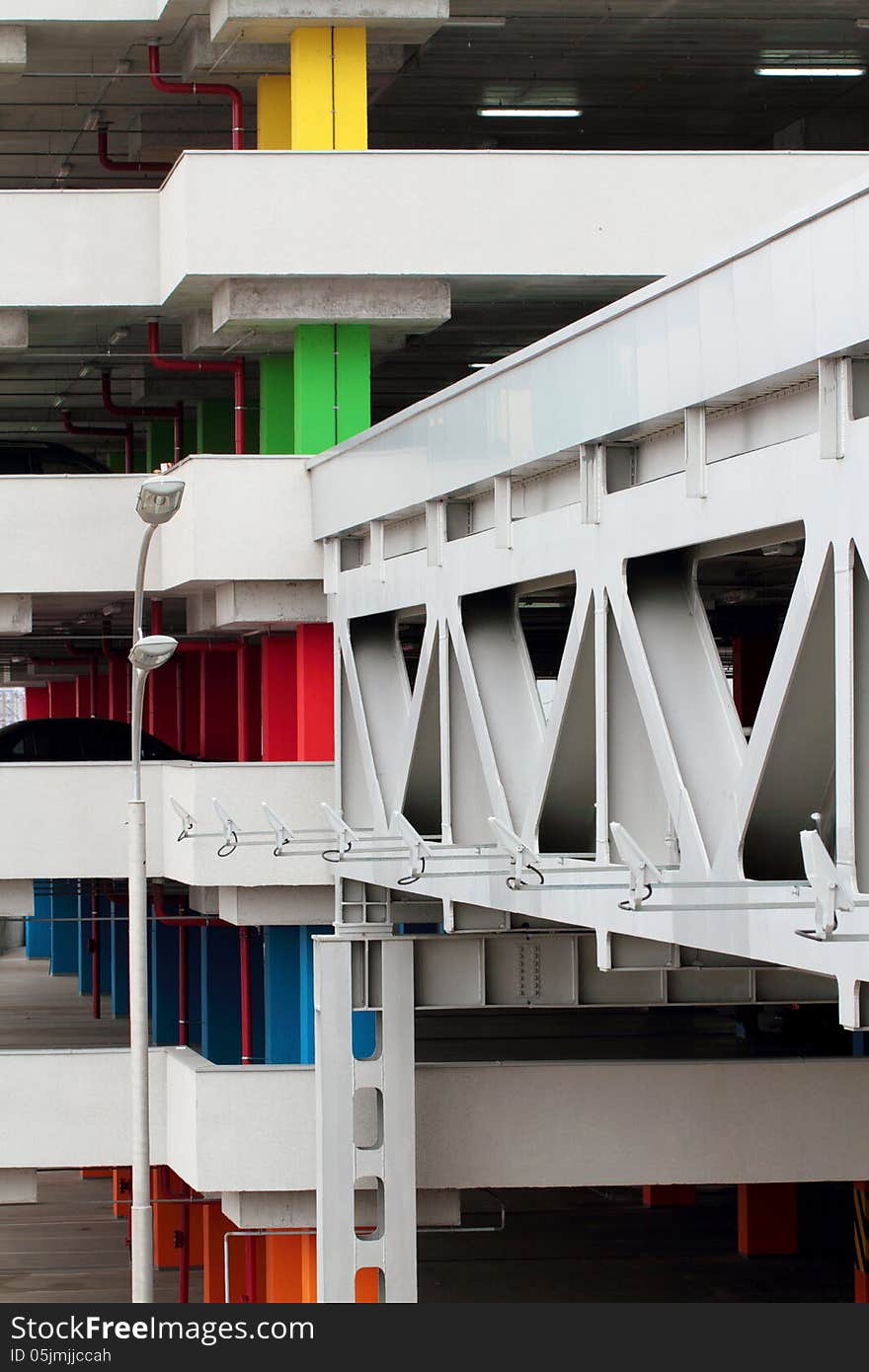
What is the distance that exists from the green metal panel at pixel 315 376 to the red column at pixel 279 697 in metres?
2.19

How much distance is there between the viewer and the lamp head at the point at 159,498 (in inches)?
727

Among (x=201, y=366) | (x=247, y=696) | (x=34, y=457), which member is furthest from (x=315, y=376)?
(x=34, y=457)

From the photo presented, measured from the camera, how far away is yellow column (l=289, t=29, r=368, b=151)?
2367 centimetres

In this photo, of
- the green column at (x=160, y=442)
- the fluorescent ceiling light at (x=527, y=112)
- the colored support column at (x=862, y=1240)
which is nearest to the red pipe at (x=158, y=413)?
the green column at (x=160, y=442)

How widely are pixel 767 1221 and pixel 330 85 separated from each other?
22330 mm

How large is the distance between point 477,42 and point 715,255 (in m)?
15.8

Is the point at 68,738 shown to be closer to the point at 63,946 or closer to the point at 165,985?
the point at 165,985

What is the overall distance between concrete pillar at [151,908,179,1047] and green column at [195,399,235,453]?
6.79 m

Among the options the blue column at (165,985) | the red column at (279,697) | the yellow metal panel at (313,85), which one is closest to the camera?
the yellow metal panel at (313,85)

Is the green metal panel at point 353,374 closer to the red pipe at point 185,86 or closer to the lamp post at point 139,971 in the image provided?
the red pipe at point 185,86

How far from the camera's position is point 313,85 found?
23.8 metres

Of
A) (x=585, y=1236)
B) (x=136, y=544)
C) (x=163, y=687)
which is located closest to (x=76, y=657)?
(x=163, y=687)

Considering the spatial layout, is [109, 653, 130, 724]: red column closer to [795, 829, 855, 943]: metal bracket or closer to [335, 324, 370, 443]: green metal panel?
[335, 324, 370, 443]: green metal panel

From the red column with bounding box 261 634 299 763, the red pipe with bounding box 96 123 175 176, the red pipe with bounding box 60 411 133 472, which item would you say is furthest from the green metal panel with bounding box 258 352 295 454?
the red pipe with bounding box 60 411 133 472
